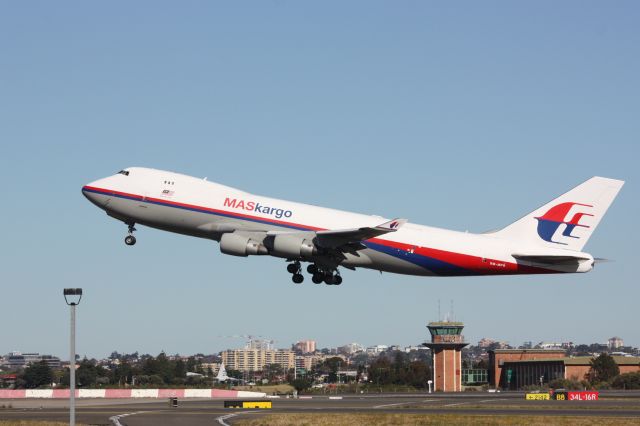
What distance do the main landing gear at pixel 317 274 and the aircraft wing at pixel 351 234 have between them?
4415 millimetres

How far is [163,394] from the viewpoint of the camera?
3703 inches

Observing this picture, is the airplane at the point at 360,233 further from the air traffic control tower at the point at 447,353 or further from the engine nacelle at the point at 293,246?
the air traffic control tower at the point at 447,353

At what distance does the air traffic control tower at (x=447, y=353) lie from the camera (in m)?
163

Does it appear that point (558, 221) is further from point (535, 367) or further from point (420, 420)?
point (535, 367)

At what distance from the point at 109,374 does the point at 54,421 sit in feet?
369

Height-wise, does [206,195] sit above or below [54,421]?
above

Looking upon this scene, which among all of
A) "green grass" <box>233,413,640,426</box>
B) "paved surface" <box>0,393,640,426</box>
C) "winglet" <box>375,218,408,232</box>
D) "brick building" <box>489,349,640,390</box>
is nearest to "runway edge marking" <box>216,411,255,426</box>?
"paved surface" <box>0,393,640,426</box>

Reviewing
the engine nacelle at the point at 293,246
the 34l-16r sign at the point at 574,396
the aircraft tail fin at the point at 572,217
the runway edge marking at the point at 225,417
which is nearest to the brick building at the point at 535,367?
the 34l-16r sign at the point at 574,396

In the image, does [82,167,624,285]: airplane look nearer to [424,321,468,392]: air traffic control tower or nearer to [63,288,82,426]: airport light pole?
[63,288,82,426]: airport light pole

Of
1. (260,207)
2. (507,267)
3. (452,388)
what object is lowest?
(452,388)

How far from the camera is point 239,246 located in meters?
64.9

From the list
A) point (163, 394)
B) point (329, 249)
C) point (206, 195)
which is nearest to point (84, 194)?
point (206, 195)

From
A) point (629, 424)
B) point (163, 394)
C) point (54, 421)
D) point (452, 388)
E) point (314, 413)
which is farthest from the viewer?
point (452, 388)

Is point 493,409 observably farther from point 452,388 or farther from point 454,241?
point 452,388
